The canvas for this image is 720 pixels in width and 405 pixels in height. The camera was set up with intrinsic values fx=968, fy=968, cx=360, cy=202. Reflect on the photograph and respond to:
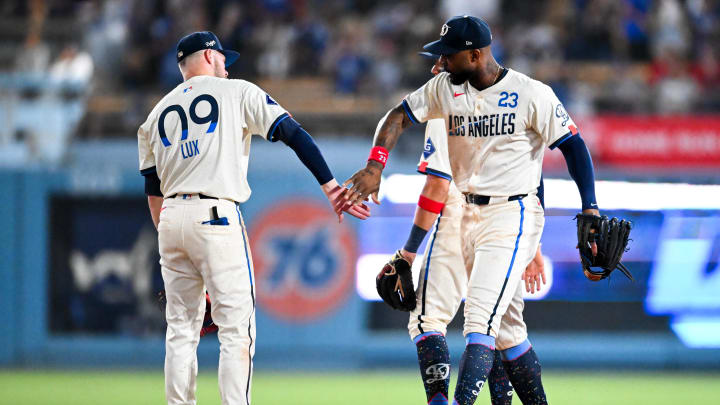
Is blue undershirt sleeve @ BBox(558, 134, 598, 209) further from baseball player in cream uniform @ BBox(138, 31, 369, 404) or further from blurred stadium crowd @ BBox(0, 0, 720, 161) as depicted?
blurred stadium crowd @ BBox(0, 0, 720, 161)

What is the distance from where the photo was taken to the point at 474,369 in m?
5.12

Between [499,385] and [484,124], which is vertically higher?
[484,124]

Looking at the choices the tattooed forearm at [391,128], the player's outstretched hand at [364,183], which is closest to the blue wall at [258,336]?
the tattooed forearm at [391,128]

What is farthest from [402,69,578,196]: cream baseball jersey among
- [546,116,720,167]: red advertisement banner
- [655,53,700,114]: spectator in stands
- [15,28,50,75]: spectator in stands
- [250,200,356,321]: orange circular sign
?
[15,28,50,75]: spectator in stands

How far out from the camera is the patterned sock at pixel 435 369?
5695 mm

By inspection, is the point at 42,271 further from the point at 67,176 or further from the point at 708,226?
the point at 708,226

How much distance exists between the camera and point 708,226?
10.5 metres

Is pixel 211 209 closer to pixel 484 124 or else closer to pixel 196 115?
pixel 196 115

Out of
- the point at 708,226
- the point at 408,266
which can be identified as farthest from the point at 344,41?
the point at 408,266

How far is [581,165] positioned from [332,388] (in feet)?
15.3

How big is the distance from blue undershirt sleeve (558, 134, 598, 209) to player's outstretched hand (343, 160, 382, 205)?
1.03m

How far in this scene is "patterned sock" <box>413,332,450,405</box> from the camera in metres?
5.70

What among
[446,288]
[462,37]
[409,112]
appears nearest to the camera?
[462,37]

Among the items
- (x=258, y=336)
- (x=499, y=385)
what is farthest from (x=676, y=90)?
(x=499, y=385)
